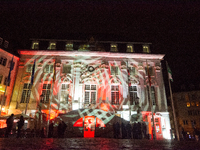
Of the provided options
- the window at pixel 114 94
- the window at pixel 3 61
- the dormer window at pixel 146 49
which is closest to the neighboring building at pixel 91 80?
the window at pixel 114 94

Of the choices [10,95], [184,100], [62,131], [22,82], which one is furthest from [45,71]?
[184,100]

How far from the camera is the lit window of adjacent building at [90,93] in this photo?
23.6 meters

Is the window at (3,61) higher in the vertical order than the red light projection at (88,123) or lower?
higher

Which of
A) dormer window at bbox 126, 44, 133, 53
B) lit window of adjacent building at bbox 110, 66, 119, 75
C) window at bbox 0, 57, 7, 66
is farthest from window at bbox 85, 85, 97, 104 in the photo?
window at bbox 0, 57, 7, 66

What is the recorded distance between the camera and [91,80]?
24.6 meters

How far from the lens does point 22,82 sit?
24.2m

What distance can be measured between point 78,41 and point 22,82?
1204 cm

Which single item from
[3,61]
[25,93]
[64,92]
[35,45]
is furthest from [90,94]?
[3,61]

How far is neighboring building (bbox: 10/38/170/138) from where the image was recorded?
75.2ft

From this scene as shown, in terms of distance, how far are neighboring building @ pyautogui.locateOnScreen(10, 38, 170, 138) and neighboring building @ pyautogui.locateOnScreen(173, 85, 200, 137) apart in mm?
29619

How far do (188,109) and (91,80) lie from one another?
39498mm

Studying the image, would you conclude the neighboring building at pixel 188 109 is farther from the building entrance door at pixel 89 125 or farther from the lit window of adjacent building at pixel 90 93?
the building entrance door at pixel 89 125

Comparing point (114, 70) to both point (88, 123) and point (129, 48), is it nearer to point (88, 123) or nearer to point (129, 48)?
point (129, 48)

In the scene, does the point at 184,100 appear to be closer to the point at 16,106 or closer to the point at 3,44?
the point at 16,106
